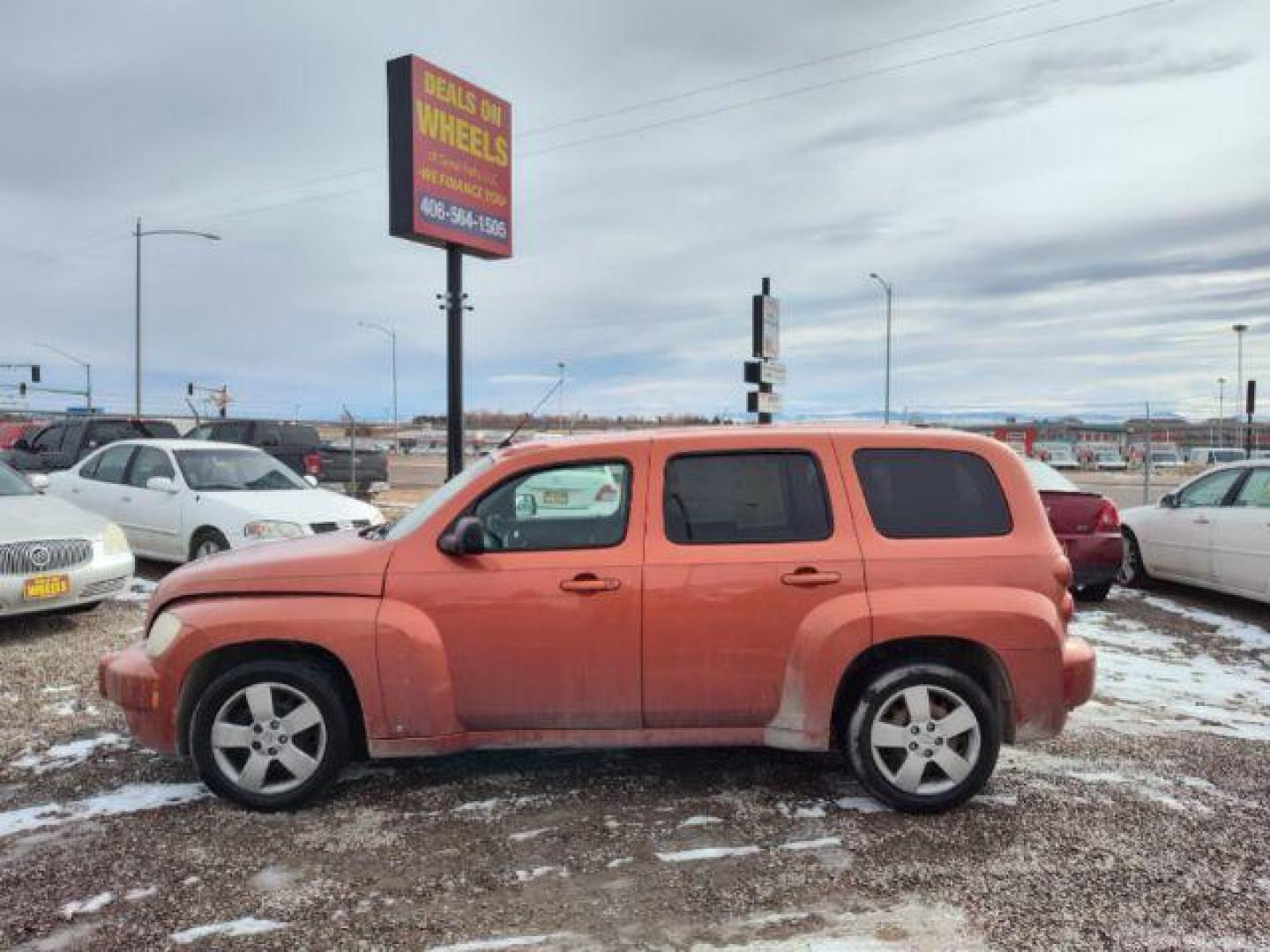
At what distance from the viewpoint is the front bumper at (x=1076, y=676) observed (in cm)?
415

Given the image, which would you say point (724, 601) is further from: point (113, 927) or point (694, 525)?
point (113, 927)

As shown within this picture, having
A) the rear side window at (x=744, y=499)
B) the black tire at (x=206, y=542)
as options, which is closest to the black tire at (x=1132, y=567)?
the rear side window at (x=744, y=499)

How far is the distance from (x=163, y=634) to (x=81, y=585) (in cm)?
386

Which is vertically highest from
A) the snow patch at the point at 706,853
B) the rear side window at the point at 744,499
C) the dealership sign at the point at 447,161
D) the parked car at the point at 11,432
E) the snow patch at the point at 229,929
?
the dealership sign at the point at 447,161

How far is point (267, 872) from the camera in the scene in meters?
3.57

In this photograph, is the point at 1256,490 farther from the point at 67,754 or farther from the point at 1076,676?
the point at 67,754

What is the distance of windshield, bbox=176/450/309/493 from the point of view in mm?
9859

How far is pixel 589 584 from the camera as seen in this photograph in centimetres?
405

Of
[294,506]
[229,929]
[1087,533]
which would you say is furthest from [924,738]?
[294,506]

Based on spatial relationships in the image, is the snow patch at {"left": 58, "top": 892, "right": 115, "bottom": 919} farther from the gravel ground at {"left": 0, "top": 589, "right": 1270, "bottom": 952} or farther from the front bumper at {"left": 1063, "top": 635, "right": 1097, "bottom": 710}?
the front bumper at {"left": 1063, "top": 635, "right": 1097, "bottom": 710}

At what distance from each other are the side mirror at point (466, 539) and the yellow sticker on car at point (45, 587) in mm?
4669

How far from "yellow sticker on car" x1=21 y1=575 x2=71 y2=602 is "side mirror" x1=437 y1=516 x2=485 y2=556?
467 cm

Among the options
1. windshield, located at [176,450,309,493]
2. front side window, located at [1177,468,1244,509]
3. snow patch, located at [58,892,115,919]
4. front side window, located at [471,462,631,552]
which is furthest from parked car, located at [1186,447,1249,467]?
snow patch, located at [58,892,115,919]

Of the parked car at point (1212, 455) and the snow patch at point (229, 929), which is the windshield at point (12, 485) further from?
the parked car at point (1212, 455)
